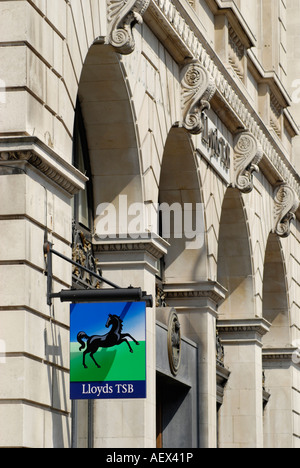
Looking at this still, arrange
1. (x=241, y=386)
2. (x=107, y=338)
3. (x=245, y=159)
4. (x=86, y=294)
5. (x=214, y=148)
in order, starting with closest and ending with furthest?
(x=107, y=338)
(x=86, y=294)
(x=214, y=148)
(x=245, y=159)
(x=241, y=386)

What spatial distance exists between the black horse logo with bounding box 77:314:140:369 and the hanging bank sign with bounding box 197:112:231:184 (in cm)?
989

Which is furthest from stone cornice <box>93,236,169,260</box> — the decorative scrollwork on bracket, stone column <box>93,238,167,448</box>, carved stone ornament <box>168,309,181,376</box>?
carved stone ornament <box>168,309,181,376</box>

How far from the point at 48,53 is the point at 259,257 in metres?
16.8

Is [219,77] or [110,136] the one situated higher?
[219,77]

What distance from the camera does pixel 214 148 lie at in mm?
28812

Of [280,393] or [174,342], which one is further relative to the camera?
[280,393]

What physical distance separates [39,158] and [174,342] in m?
9.78

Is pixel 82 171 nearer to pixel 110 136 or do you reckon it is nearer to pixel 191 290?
pixel 110 136

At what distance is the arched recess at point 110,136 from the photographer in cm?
2205

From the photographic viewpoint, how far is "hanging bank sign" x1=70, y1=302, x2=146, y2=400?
57.8 ft

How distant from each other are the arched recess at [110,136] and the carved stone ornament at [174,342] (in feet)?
11.6

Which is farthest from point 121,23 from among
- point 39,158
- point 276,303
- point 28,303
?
point 276,303

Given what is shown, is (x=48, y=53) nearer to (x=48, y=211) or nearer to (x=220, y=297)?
(x=48, y=211)

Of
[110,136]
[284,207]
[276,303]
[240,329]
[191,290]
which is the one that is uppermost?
[284,207]
